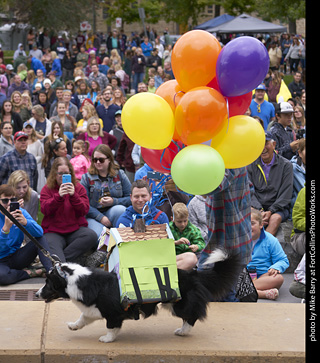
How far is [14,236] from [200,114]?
3499 mm

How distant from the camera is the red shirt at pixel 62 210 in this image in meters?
7.83

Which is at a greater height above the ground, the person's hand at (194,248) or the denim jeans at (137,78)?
the person's hand at (194,248)

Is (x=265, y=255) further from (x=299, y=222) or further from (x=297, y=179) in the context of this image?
(x=297, y=179)

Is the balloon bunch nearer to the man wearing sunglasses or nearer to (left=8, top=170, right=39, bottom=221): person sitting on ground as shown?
(left=8, top=170, right=39, bottom=221): person sitting on ground

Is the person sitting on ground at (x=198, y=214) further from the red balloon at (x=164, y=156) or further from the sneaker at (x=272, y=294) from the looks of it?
the red balloon at (x=164, y=156)

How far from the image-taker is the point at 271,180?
9.10 metres

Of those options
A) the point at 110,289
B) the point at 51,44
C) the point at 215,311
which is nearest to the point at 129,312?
the point at 110,289

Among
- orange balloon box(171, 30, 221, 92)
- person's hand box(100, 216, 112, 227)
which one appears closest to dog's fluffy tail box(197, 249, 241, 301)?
orange balloon box(171, 30, 221, 92)

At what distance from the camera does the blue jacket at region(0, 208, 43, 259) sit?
23.7ft

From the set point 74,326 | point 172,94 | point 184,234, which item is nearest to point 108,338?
point 74,326

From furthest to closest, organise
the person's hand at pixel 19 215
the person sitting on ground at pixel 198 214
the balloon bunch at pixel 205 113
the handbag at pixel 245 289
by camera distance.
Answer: the person sitting on ground at pixel 198 214, the person's hand at pixel 19 215, the handbag at pixel 245 289, the balloon bunch at pixel 205 113

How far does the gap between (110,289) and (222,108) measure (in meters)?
1.60

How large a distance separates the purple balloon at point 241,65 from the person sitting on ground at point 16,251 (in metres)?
3.41

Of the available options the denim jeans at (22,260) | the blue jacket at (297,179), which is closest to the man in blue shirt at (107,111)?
the blue jacket at (297,179)
